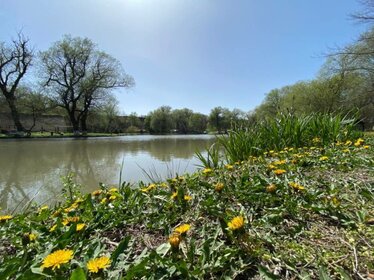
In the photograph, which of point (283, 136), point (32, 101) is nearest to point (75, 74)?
point (32, 101)

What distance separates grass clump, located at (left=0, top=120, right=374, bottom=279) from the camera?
0.73 meters

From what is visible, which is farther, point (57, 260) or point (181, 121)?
point (181, 121)

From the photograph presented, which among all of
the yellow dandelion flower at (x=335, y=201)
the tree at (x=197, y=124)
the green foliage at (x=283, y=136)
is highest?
the tree at (x=197, y=124)

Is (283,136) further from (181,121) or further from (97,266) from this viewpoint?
(181,121)

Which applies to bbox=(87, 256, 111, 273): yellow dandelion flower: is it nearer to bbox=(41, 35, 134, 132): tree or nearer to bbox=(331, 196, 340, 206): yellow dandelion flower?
bbox=(331, 196, 340, 206): yellow dandelion flower

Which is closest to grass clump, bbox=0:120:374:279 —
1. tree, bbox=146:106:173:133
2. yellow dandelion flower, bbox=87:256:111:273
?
yellow dandelion flower, bbox=87:256:111:273

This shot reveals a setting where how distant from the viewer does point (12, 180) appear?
16.1 ft

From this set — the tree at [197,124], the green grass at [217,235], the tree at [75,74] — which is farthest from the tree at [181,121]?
the green grass at [217,235]

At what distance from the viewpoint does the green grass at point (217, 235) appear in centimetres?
74

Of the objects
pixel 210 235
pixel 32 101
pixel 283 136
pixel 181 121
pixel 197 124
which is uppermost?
pixel 32 101

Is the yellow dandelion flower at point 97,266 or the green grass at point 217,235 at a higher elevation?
the yellow dandelion flower at point 97,266

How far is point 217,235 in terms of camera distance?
3.01 ft

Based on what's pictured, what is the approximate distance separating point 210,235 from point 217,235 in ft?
0.19

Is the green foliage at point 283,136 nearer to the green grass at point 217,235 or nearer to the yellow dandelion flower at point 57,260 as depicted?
the green grass at point 217,235
